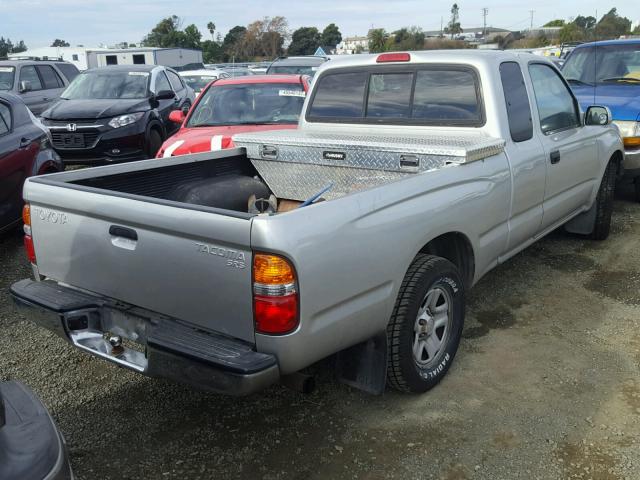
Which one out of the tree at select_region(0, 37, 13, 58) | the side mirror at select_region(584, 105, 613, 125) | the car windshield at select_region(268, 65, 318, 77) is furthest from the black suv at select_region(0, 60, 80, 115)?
the tree at select_region(0, 37, 13, 58)

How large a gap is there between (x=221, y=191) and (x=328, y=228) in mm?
1558

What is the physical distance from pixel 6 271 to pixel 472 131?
426 centimetres

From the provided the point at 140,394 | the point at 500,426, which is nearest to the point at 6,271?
the point at 140,394

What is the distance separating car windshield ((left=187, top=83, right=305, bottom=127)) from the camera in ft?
23.5

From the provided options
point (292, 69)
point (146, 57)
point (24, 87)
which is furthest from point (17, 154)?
point (146, 57)

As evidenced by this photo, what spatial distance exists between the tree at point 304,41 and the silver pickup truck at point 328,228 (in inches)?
3100

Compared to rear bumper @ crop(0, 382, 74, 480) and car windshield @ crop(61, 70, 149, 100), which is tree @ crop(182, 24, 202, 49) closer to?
car windshield @ crop(61, 70, 149, 100)

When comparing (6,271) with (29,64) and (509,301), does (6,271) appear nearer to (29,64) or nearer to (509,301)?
(509,301)

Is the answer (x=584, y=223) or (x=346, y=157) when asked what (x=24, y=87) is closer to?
(x=346, y=157)

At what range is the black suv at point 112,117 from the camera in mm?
8922

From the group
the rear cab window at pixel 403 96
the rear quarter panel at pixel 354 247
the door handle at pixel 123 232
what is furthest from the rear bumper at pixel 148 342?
the rear cab window at pixel 403 96

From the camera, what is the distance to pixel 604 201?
577 centimetres

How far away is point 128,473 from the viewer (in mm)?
2867

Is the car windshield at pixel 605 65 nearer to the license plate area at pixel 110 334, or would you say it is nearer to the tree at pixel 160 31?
the license plate area at pixel 110 334
